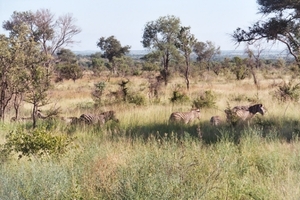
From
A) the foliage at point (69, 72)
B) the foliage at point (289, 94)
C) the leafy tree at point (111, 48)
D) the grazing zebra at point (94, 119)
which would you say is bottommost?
the grazing zebra at point (94, 119)

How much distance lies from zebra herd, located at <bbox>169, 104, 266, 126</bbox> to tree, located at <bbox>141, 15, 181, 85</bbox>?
2475 cm

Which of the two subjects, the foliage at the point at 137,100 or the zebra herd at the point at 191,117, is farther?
the foliage at the point at 137,100

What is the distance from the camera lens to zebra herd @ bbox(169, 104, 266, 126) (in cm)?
899

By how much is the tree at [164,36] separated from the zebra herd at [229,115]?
24.8m

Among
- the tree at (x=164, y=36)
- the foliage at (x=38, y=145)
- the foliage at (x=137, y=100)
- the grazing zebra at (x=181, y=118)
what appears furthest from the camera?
the tree at (x=164, y=36)

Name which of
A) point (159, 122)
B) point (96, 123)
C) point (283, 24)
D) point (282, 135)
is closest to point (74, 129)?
point (96, 123)

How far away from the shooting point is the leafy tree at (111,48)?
199 feet

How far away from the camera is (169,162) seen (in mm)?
4344

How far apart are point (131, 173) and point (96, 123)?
5.86m

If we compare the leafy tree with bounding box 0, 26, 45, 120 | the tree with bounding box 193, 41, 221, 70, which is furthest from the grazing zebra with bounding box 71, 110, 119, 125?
the tree with bounding box 193, 41, 221, 70

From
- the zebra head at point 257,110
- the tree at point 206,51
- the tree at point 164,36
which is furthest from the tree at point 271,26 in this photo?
the tree at point 206,51

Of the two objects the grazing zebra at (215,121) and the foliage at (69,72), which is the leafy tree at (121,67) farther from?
the grazing zebra at (215,121)

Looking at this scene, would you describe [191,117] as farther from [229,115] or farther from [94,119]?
[94,119]

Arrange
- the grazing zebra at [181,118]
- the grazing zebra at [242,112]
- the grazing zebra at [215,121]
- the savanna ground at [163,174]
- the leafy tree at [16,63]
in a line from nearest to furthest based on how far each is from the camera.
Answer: the savanna ground at [163,174] → the grazing zebra at [242,112] → the grazing zebra at [215,121] → the grazing zebra at [181,118] → the leafy tree at [16,63]
